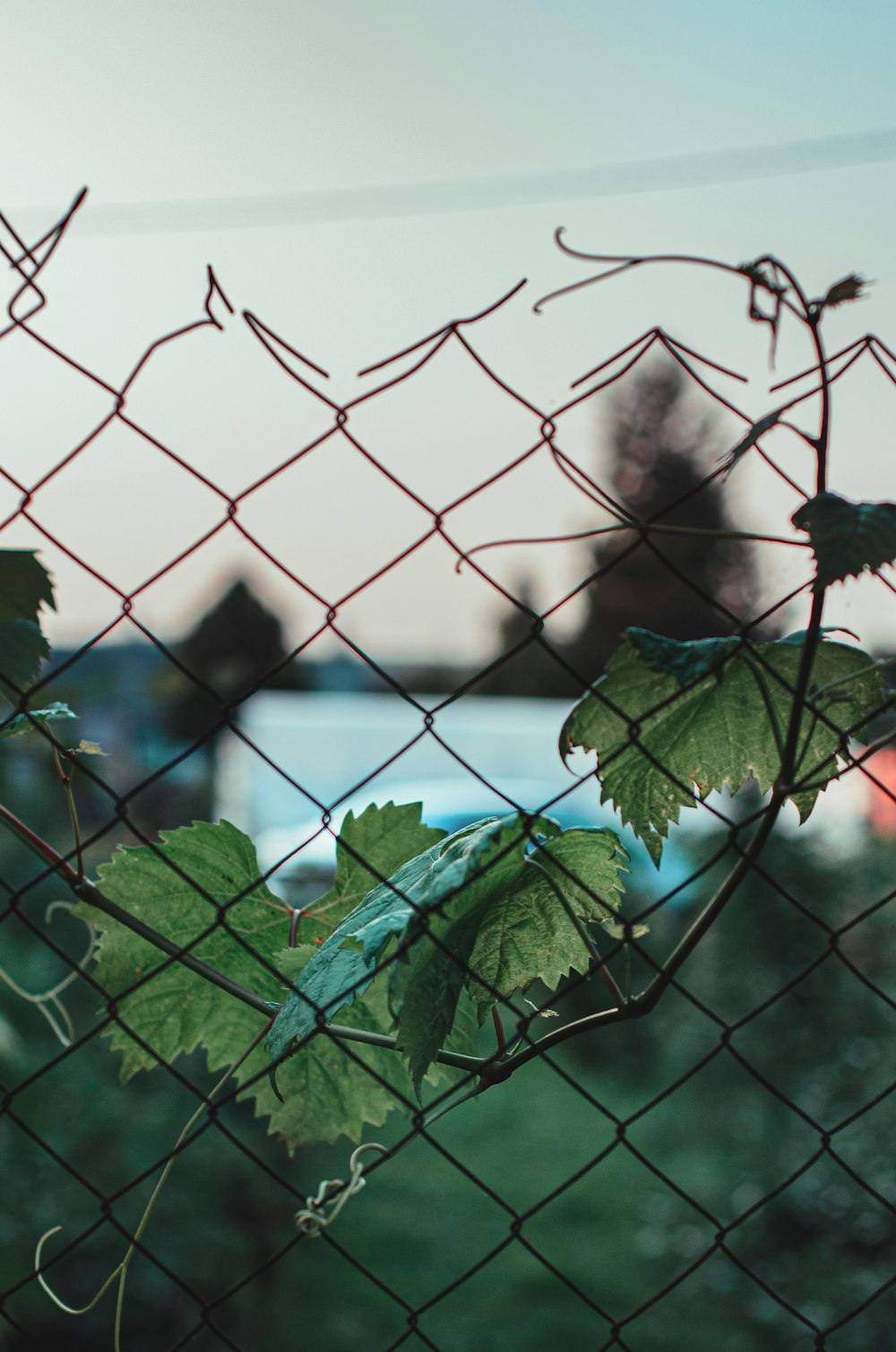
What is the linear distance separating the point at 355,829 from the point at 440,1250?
10.9 feet

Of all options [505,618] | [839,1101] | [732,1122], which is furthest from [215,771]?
[505,618]

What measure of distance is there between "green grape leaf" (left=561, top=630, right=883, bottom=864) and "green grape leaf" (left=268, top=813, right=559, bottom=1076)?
0.25 ft

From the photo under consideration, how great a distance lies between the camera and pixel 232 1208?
3.25 m

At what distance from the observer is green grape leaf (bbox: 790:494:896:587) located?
27.4 inches

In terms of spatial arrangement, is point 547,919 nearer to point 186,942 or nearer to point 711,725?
point 711,725

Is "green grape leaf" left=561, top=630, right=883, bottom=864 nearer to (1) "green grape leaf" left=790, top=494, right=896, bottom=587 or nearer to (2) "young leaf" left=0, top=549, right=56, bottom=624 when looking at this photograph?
(1) "green grape leaf" left=790, top=494, right=896, bottom=587

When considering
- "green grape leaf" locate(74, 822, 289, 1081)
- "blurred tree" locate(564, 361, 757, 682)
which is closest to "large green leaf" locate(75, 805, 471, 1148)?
"green grape leaf" locate(74, 822, 289, 1081)

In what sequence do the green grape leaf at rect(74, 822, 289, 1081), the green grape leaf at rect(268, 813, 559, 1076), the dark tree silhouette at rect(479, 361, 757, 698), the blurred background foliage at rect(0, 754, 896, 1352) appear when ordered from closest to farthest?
the green grape leaf at rect(268, 813, 559, 1076) → the green grape leaf at rect(74, 822, 289, 1081) → the blurred background foliage at rect(0, 754, 896, 1352) → the dark tree silhouette at rect(479, 361, 757, 698)

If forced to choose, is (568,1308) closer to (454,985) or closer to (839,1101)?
(839,1101)

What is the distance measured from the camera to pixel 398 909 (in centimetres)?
73

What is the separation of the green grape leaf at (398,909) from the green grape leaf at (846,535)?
23cm

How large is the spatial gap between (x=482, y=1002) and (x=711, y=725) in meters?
0.25

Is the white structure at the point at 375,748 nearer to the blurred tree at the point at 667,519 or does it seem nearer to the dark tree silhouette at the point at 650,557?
the dark tree silhouette at the point at 650,557

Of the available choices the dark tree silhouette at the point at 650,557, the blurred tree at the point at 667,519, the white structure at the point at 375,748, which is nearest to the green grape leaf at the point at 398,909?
the white structure at the point at 375,748
